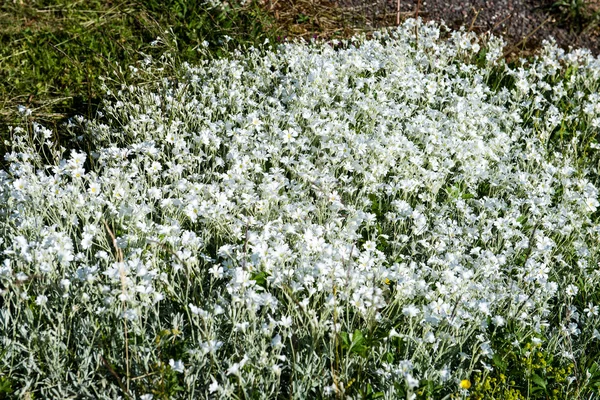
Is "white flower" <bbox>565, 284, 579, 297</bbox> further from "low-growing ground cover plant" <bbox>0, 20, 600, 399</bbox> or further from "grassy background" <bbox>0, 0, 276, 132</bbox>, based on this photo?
"grassy background" <bbox>0, 0, 276, 132</bbox>

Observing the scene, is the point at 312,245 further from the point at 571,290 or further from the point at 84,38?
the point at 84,38

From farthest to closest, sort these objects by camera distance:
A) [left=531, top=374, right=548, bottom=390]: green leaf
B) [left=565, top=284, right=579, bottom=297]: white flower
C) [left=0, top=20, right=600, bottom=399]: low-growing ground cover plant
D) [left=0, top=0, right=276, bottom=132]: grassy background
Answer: [left=0, top=0, right=276, bottom=132]: grassy background
[left=565, top=284, right=579, bottom=297]: white flower
[left=531, top=374, right=548, bottom=390]: green leaf
[left=0, top=20, right=600, bottom=399]: low-growing ground cover plant

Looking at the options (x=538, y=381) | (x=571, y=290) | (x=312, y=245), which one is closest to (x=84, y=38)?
(x=312, y=245)

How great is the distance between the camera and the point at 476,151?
4.59 metres

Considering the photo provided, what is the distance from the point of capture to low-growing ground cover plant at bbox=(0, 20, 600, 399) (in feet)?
A: 10.1

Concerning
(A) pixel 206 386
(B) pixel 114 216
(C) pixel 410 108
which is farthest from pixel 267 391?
(C) pixel 410 108

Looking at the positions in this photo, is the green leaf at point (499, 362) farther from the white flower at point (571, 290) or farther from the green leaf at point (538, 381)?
the white flower at point (571, 290)

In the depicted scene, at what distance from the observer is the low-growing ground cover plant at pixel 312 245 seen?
309cm

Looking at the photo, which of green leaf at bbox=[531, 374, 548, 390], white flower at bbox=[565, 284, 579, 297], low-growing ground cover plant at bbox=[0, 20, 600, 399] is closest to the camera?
low-growing ground cover plant at bbox=[0, 20, 600, 399]

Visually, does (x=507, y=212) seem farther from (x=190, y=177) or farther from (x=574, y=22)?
(x=574, y=22)

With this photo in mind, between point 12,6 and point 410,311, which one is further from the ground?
point 12,6

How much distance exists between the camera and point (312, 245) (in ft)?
11.3

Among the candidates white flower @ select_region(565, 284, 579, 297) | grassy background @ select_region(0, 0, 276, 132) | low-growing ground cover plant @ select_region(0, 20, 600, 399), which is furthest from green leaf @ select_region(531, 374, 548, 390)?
grassy background @ select_region(0, 0, 276, 132)

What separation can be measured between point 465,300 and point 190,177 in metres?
1.85
